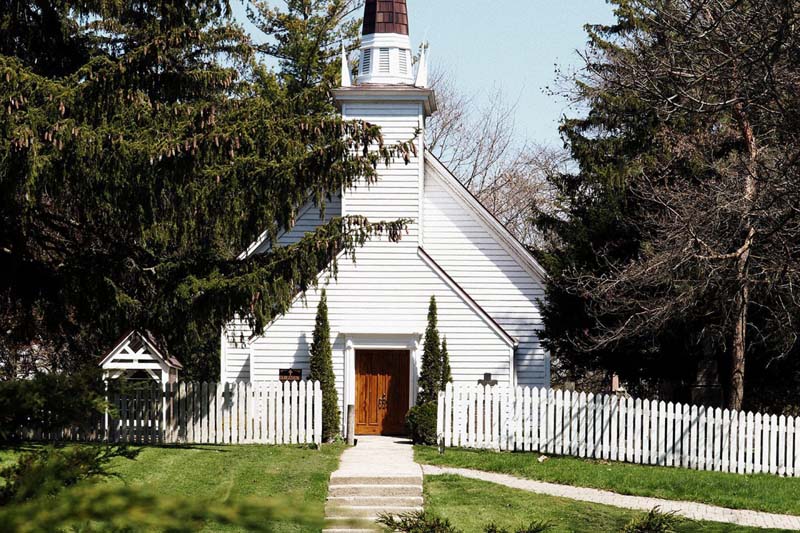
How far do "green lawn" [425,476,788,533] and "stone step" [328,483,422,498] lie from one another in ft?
0.84

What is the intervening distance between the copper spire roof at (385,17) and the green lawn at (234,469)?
1190cm

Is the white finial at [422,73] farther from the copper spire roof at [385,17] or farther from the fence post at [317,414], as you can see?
the fence post at [317,414]

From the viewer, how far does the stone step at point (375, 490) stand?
1677 cm

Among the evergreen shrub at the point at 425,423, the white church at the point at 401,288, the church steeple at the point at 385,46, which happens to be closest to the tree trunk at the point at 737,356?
the white church at the point at 401,288

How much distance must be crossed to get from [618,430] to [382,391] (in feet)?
21.2

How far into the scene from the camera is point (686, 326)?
73.8 feet

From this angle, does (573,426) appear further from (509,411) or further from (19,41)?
(19,41)

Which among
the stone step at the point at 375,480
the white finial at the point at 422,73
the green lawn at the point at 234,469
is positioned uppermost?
the white finial at the point at 422,73

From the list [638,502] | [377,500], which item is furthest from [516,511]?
[377,500]

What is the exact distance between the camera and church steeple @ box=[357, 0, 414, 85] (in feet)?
89.5

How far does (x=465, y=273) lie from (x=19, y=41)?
12870 millimetres

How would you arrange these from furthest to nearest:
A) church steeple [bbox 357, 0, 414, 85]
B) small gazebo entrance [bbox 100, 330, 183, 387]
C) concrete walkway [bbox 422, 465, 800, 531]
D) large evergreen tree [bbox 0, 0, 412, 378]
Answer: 1. church steeple [bbox 357, 0, 414, 85]
2. small gazebo entrance [bbox 100, 330, 183, 387]
3. large evergreen tree [bbox 0, 0, 412, 378]
4. concrete walkway [bbox 422, 465, 800, 531]

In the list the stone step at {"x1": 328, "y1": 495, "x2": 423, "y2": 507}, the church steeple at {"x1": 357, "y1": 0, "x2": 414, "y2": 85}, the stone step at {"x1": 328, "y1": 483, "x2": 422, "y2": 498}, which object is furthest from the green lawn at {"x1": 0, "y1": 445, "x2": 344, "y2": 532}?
the church steeple at {"x1": 357, "y1": 0, "x2": 414, "y2": 85}

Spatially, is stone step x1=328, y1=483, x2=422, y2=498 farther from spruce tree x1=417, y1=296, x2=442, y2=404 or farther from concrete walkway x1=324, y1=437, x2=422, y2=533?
spruce tree x1=417, y1=296, x2=442, y2=404
